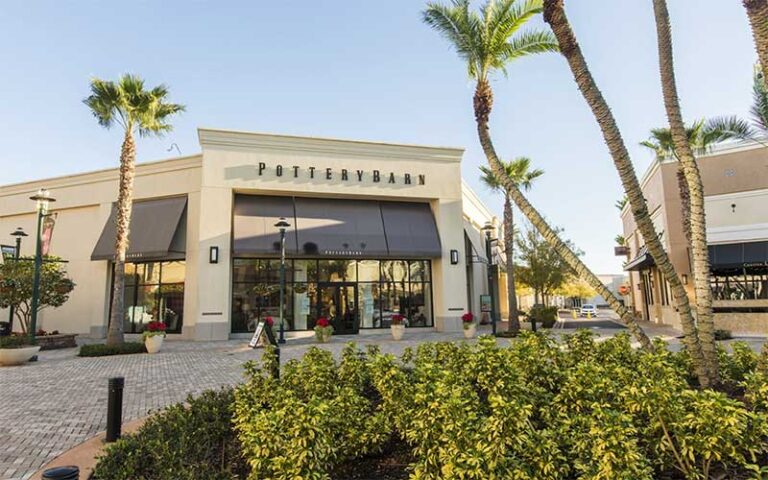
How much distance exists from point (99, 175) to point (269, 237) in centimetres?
990

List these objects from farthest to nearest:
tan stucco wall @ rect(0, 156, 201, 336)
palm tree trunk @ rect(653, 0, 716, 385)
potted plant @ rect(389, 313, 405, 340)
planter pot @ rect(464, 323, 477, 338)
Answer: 1. tan stucco wall @ rect(0, 156, 201, 336)
2. potted plant @ rect(389, 313, 405, 340)
3. planter pot @ rect(464, 323, 477, 338)
4. palm tree trunk @ rect(653, 0, 716, 385)

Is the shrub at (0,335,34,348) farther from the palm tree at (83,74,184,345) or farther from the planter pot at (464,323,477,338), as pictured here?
the planter pot at (464,323,477,338)

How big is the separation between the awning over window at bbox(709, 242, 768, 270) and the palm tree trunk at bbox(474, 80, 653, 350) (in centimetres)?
1682

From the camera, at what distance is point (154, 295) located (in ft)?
68.5

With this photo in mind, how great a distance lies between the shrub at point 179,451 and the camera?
4086mm

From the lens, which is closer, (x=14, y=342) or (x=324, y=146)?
(x=14, y=342)

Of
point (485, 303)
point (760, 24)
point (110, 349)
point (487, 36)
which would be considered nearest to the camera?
point (760, 24)

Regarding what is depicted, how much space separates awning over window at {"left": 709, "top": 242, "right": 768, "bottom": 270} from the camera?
20.1 metres

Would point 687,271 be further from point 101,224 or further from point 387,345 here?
point 101,224

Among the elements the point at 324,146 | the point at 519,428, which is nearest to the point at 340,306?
the point at 324,146

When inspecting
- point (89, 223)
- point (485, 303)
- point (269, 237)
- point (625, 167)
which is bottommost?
point (485, 303)

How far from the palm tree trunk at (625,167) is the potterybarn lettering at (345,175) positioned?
15.3 metres

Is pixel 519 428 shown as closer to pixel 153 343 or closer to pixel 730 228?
pixel 153 343

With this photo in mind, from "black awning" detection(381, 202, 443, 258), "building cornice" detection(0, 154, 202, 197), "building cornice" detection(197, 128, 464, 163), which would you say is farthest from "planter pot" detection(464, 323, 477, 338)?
"building cornice" detection(0, 154, 202, 197)
